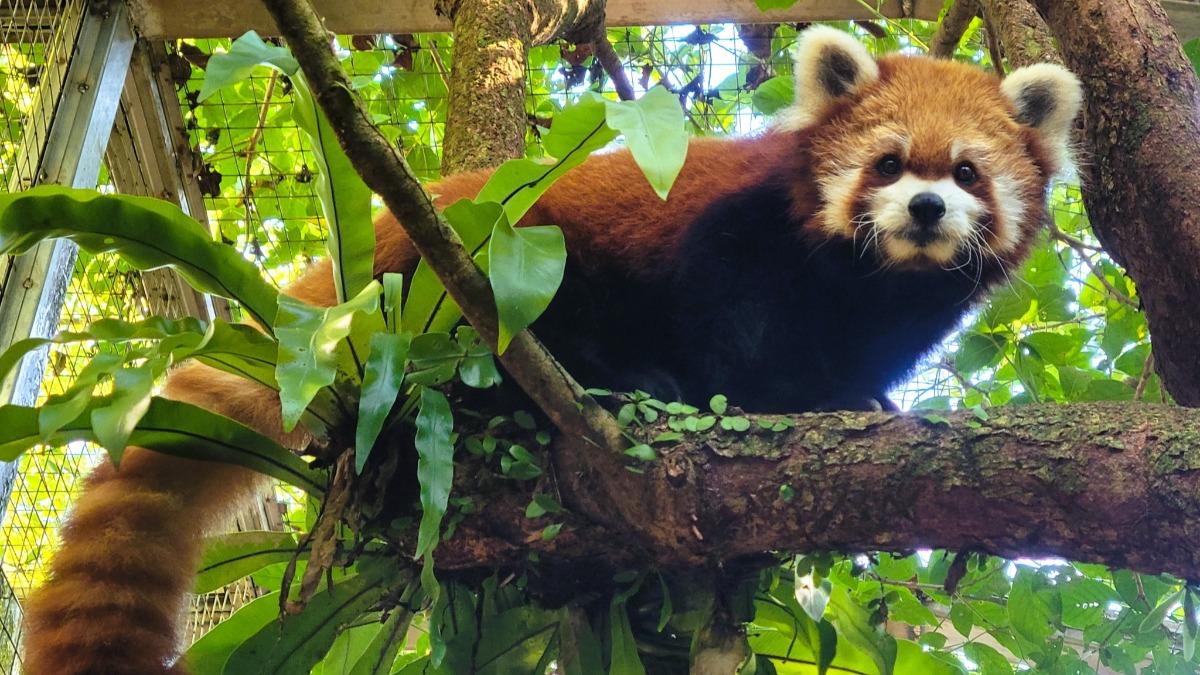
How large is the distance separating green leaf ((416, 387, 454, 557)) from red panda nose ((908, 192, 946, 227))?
4.14ft

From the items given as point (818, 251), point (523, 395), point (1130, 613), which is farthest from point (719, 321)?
point (1130, 613)

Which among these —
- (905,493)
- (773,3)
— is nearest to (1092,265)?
(773,3)

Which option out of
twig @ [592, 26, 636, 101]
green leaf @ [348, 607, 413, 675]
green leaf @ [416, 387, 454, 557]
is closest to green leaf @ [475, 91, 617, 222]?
green leaf @ [416, 387, 454, 557]

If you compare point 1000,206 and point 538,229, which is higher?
point 1000,206

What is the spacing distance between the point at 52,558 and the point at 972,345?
8.26 ft

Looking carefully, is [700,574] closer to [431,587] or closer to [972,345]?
[431,587]

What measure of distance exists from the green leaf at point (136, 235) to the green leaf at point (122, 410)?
0.23 meters

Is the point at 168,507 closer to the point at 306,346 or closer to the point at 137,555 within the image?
the point at 137,555

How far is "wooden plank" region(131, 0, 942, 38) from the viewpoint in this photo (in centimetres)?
335

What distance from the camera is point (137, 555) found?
1850mm

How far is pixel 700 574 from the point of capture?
2000 mm

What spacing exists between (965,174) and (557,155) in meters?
1.34

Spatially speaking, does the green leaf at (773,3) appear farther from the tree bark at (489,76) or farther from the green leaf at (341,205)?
the green leaf at (341,205)

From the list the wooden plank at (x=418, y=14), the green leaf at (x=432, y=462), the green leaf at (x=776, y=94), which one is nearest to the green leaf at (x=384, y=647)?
the green leaf at (x=432, y=462)
